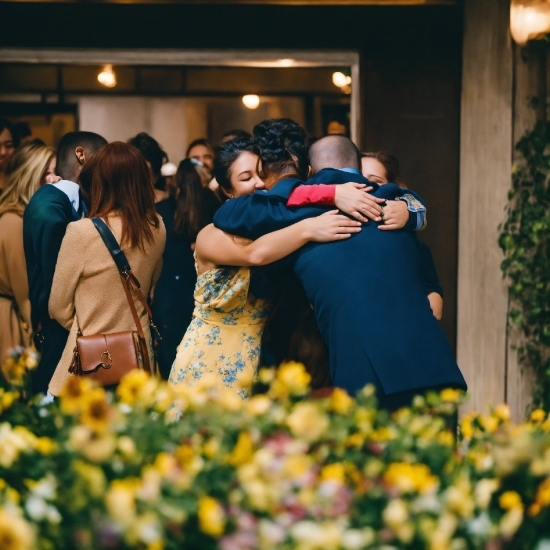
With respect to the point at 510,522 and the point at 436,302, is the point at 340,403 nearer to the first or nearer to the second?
the point at 510,522

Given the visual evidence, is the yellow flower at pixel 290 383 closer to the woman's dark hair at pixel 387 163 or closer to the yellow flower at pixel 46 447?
the yellow flower at pixel 46 447

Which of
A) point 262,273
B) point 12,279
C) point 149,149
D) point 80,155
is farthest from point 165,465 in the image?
point 149,149

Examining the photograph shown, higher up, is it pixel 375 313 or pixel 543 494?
pixel 375 313

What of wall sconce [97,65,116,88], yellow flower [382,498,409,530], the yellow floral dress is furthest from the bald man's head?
wall sconce [97,65,116,88]

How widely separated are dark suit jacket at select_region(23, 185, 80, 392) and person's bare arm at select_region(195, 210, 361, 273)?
35.8 inches

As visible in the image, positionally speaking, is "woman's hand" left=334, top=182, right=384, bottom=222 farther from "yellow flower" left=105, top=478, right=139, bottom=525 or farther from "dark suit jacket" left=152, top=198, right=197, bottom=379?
"dark suit jacket" left=152, top=198, right=197, bottom=379

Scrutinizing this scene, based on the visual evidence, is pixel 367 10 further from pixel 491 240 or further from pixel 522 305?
pixel 522 305

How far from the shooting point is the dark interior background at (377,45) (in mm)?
6172

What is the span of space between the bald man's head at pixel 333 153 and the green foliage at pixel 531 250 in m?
2.45

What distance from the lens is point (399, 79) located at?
6.20 m

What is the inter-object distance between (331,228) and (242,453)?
1424 millimetres

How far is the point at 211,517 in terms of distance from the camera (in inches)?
62.8

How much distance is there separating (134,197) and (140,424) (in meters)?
2.03

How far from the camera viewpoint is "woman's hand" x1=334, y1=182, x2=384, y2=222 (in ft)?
10.2
